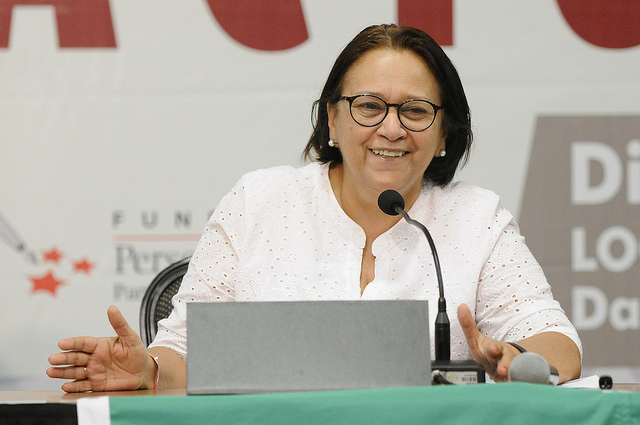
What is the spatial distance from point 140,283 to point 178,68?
0.77m

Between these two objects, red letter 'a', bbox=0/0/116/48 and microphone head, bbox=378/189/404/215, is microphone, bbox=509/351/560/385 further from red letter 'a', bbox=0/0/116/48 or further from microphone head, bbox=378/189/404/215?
red letter 'a', bbox=0/0/116/48

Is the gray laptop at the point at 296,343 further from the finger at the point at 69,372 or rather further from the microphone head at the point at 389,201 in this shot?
the microphone head at the point at 389,201

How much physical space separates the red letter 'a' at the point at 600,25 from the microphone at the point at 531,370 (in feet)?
6.19

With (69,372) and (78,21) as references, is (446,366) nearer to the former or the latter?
(69,372)

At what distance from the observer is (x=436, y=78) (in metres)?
1.89

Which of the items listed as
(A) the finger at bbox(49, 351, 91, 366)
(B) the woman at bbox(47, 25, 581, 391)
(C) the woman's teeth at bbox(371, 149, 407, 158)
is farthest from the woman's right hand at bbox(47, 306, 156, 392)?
(C) the woman's teeth at bbox(371, 149, 407, 158)

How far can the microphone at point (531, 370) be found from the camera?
3.84 feet

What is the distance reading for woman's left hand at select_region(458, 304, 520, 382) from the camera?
4.23ft

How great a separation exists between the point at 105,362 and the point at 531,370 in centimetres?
71

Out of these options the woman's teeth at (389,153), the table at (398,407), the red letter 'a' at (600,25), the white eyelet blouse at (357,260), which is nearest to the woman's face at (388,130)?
the woman's teeth at (389,153)

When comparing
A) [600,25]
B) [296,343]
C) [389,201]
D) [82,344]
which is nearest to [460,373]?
[296,343]

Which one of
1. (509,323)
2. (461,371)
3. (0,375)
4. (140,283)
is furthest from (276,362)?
(0,375)

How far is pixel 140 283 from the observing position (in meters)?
2.73

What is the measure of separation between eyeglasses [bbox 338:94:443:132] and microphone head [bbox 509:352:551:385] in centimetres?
78
